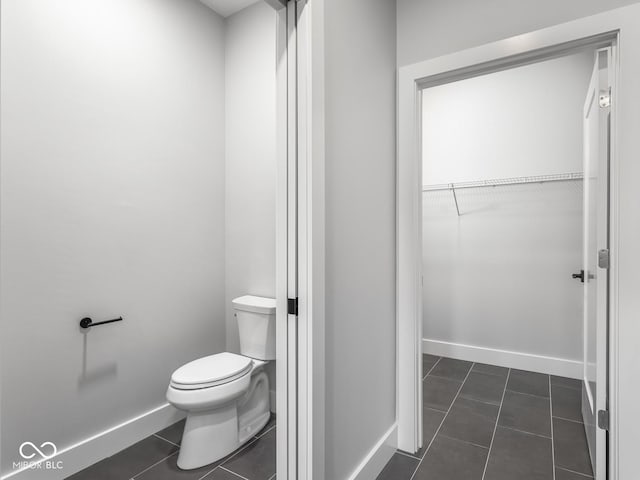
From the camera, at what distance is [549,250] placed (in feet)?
Result: 9.32

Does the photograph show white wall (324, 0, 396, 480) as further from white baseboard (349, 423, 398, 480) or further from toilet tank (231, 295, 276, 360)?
toilet tank (231, 295, 276, 360)

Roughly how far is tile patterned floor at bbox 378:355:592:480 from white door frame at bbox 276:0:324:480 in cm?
70

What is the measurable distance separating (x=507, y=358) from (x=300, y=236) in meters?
2.65

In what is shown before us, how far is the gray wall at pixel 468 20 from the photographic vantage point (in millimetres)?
1492

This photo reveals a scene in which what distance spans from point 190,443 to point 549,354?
2.78 meters

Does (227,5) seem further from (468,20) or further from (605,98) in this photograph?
(605,98)

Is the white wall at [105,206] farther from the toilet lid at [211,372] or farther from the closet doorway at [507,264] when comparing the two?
the closet doorway at [507,264]

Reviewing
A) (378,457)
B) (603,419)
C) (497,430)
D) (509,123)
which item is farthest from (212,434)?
(509,123)

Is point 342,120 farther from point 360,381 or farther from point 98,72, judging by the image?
point 98,72

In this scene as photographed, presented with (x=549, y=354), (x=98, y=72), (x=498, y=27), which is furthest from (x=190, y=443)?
(x=549, y=354)

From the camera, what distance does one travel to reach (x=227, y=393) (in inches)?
71.1

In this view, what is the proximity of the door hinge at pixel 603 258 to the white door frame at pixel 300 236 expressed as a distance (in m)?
1.20

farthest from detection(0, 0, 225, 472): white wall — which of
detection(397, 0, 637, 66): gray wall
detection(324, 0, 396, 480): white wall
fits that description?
detection(397, 0, 637, 66): gray wall

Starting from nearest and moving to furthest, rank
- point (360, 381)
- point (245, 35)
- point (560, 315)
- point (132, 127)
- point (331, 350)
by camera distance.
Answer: point (331, 350) < point (360, 381) < point (132, 127) < point (245, 35) < point (560, 315)
